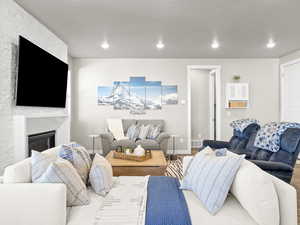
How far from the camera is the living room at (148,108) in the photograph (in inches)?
56.8

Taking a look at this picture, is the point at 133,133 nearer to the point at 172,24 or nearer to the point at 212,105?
the point at 172,24

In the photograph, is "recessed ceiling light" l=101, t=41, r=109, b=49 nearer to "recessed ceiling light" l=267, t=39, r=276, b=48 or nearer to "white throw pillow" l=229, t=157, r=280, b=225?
"recessed ceiling light" l=267, t=39, r=276, b=48

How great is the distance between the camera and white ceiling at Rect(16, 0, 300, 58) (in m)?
2.95

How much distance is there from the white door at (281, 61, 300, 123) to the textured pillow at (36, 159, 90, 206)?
17.8 feet

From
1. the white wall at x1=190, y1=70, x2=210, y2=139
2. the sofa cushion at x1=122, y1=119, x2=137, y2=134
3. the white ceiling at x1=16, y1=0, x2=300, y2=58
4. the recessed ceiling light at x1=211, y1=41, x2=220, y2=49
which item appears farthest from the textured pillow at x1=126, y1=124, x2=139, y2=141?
the recessed ceiling light at x1=211, y1=41, x2=220, y2=49

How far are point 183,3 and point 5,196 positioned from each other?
2778 mm

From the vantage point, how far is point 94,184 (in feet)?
5.98

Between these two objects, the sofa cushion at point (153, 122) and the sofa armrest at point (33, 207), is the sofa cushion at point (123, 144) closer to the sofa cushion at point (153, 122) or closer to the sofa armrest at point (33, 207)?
the sofa cushion at point (153, 122)

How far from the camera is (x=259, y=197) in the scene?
1.37 metres

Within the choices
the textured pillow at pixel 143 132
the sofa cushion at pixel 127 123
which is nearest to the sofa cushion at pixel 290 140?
the textured pillow at pixel 143 132

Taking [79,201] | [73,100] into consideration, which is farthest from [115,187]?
[73,100]

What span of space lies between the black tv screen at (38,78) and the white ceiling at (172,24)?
1.94 feet

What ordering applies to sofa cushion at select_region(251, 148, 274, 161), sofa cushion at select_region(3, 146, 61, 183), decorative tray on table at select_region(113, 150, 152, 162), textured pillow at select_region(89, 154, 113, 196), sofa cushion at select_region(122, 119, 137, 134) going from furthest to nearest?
1. sofa cushion at select_region(122, 119, 137, 134)
2. decorative tray on table at select_region(113, 150, 152, 162)
3. sofa cushion at select_region(251, 148, 274, 161)
4. textured pillow at select_region(89, 154, 113, 196)
5. sofa cushion at select_region(3, 146, 61, 183)

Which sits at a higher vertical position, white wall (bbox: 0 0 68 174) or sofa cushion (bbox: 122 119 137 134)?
white wall (bbox: 0 0 68 174)
